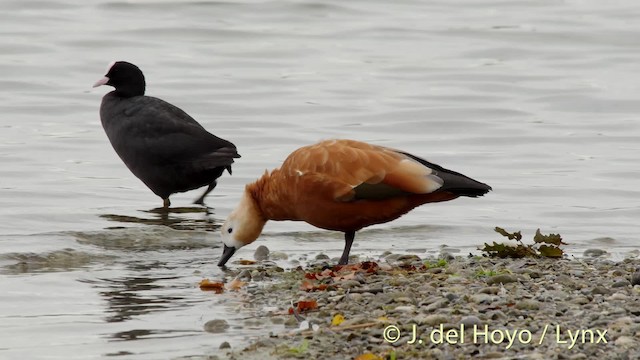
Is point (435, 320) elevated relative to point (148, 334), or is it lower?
elevated

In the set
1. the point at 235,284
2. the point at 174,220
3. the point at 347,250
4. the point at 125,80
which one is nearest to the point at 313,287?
the point at 235,284

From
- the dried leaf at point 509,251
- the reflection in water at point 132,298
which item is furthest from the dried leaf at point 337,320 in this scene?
the dried leaf at point 509,251

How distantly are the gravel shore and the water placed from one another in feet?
1.16

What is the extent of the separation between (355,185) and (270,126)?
27.1 feet

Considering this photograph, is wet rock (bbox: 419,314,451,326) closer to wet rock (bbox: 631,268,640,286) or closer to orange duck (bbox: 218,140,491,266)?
wet rock (bbox: 631,268,640,286)

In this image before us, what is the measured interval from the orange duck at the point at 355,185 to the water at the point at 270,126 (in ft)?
3.01

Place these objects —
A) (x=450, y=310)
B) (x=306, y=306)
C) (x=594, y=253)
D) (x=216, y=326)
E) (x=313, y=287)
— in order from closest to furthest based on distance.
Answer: (x=450, y=310), (x=216, y=326), (x=306, y=306), (x=313, y=287), (x=594, y=253)

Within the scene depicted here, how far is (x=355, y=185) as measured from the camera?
8602 millimetres

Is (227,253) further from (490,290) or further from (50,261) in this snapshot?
(490,290)

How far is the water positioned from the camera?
884 centimetres

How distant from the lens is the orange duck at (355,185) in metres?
8.57

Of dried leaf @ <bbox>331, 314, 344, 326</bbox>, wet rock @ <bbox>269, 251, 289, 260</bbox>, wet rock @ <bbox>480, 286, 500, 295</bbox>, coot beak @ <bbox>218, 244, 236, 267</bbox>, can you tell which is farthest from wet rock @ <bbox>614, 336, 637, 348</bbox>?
wet rock @ <bbox>269, 251, 289, 260</bbox>

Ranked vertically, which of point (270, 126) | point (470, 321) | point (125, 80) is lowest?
point (470, 321)

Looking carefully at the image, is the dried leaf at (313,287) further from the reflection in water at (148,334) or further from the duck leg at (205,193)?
the duck leg at (205,193)
